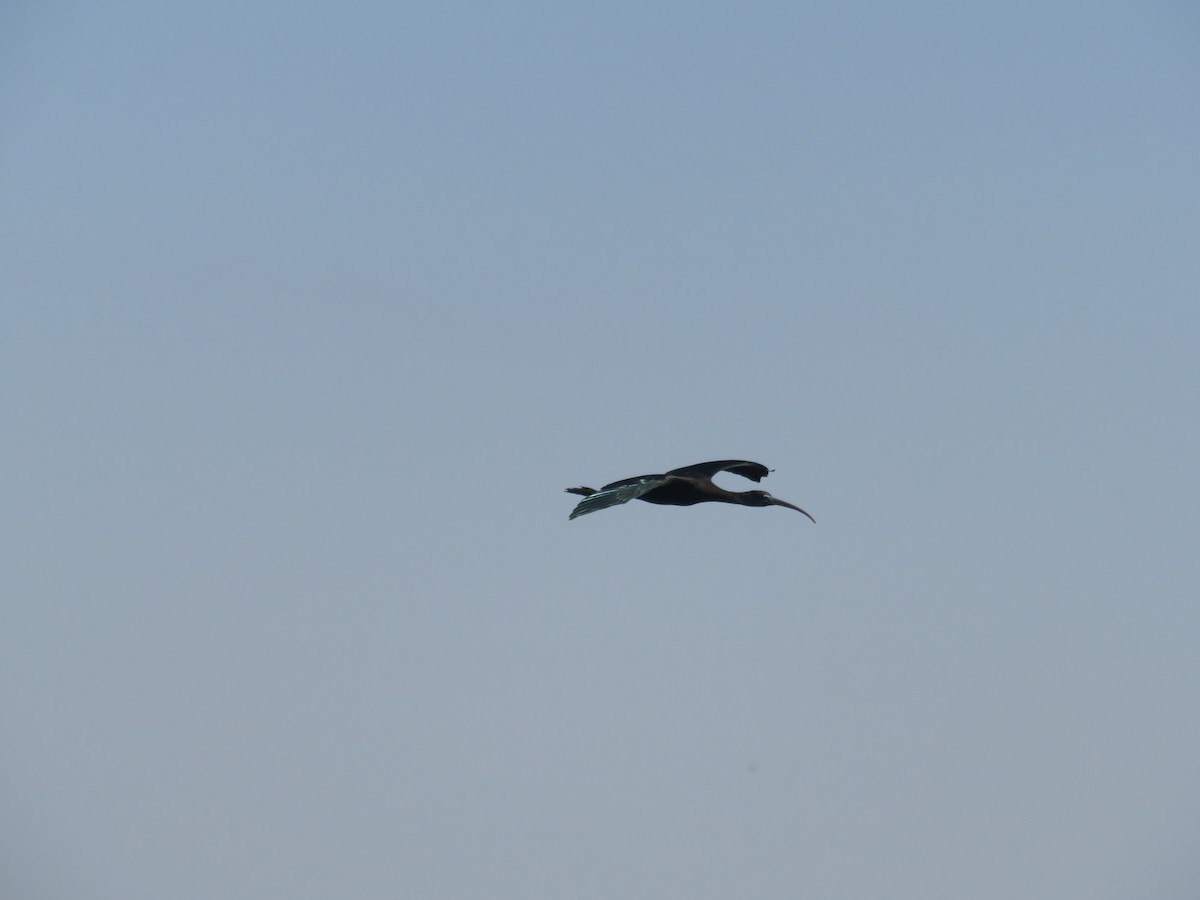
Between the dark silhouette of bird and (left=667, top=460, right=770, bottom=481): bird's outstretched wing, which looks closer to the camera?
the dark silhouette of bird

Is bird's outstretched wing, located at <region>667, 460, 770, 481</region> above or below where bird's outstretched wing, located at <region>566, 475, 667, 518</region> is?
above

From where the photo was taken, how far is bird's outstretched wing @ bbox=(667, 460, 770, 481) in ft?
178

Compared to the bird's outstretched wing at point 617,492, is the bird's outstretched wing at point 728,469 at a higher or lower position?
higher

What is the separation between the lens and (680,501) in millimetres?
52531

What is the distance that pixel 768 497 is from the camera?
175ft

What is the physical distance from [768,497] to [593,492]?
19.9ft

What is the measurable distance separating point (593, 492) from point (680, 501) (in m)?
3.20

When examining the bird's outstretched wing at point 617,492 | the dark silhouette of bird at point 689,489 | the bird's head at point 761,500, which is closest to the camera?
the bird's outstretched wing at point 617,492

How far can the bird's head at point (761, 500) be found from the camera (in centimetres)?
5344

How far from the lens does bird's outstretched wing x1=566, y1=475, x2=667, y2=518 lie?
45844 mm

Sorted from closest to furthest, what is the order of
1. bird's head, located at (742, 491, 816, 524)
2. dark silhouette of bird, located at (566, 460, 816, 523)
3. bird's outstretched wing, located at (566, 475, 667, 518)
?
bird's outstretched wing, located at (566, 475, 667, 518) → dark silhouette of bird, located at (566, 460, 816, 523) → bird's head, located at (742, 491, 816, 524)

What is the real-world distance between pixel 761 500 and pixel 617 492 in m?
6.93

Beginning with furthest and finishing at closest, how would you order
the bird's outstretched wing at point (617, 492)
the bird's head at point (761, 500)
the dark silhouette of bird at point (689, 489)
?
the bird's head at point (761, 500), the dark silhouette of bird at point (689, 489), the bird's outstretched wing at point (617, 492)

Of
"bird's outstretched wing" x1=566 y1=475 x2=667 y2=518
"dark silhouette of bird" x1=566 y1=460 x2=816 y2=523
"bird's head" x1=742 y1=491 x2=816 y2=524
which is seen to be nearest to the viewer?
"bird's outstretched wing" x1=566 y1=475 x2=667 y2=518
